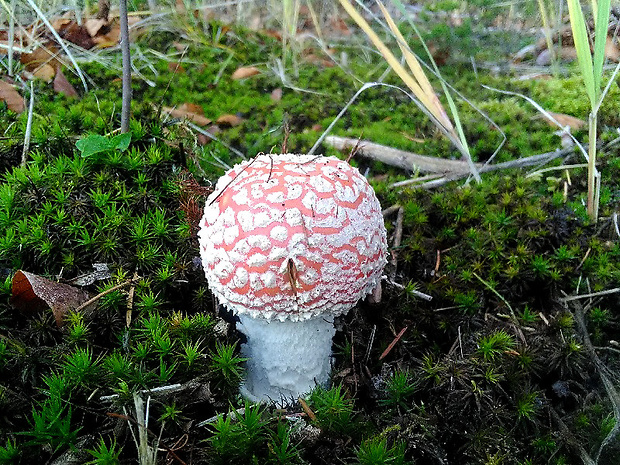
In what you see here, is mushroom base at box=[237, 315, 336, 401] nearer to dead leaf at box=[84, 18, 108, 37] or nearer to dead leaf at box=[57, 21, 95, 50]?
dead leaf at box=[57, 21, 95, 50]

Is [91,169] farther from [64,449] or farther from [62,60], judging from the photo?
[62,60]

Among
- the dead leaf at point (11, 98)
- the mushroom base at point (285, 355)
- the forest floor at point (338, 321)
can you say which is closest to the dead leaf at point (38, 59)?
the forest floor at point (338, 321)

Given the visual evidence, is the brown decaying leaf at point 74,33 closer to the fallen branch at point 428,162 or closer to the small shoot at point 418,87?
the fallen branch at point 428,162

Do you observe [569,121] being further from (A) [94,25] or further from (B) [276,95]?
(A) [94,25]

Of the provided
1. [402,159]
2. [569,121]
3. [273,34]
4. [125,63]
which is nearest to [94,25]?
[273,34]

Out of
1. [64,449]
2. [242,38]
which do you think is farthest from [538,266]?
[242,38]
